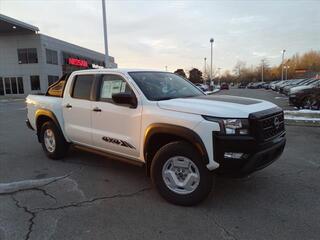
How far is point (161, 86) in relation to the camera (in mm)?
4934

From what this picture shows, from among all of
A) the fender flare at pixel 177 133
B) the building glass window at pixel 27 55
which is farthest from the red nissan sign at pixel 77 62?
the fender flare at pixel 177 133

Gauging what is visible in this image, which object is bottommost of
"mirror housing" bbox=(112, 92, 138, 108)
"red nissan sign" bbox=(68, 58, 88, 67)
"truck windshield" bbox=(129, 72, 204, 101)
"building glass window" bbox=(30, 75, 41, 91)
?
"mirror housing" bbox=(112, 92, 138, 108)

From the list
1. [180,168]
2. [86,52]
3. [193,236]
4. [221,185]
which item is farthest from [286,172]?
[86,52]

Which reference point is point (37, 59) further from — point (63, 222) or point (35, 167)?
point (63, 222)

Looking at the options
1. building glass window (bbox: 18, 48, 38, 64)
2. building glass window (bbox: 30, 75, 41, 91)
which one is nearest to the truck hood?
building glass window (bbox: 30, 75, 41, 91)

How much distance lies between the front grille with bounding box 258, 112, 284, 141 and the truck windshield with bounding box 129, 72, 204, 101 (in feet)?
4.61

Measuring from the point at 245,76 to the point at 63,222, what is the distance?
12718cm

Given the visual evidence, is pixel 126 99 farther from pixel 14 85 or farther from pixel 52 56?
pixel 52 56

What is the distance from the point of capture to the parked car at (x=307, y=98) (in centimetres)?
1431

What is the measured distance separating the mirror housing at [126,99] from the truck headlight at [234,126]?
134 cm

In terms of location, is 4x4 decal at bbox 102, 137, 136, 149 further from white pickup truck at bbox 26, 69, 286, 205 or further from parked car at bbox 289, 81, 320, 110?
parked car at bbox 289, 81, 320, 110

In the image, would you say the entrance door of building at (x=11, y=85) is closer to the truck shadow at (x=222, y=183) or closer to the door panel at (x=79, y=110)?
the truck shadow at (x=222, y=183)

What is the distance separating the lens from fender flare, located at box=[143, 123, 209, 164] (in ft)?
12.2

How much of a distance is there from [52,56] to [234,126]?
1811 inches
